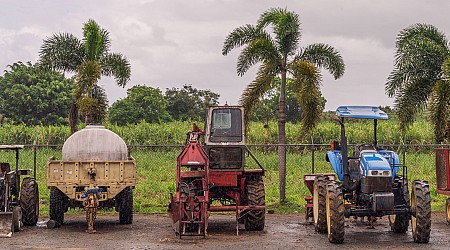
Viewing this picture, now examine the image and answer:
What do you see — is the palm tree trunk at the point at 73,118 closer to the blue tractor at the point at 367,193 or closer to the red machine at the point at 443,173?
the blue tractor at the point at 367,193

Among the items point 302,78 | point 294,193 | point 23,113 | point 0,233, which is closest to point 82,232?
point 0,233

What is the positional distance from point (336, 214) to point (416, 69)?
9514mm

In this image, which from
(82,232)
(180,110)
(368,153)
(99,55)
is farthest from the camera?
(180,110)

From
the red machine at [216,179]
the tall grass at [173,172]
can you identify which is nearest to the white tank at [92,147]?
the red machine at [216,179]

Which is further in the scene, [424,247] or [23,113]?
[23,113]

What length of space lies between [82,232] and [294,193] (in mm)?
9741

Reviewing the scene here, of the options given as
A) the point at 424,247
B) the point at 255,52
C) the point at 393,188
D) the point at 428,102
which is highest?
the point at 255,52

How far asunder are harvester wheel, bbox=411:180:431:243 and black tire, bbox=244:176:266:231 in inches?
140

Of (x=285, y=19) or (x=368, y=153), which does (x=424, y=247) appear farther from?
(x=285, y=19)

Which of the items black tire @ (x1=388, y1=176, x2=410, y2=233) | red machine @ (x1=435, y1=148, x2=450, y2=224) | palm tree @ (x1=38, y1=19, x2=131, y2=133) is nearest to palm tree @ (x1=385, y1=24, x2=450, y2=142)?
red machine @ (x1=435, y1=148, x2=450, y2=224)

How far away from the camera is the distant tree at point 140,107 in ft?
173

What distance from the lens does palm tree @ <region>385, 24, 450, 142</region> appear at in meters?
22.0

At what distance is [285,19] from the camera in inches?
843

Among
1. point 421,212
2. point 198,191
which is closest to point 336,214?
point 421,212
